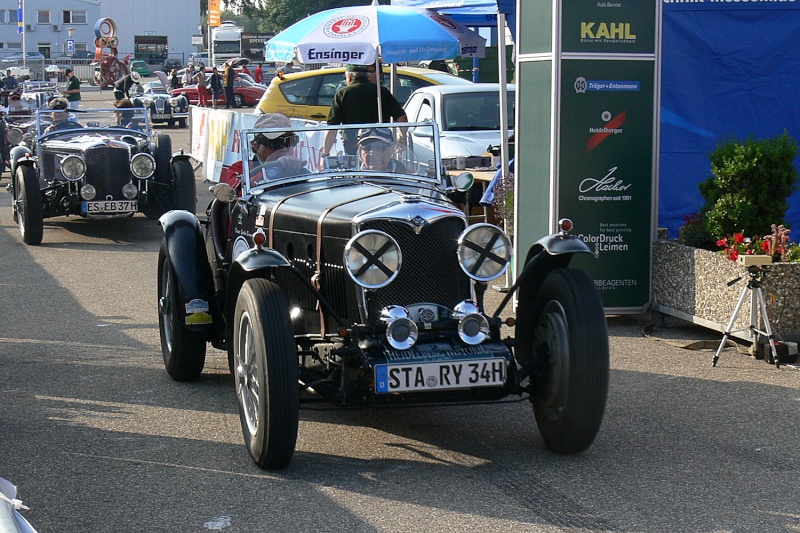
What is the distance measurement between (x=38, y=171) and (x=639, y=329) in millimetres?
8536

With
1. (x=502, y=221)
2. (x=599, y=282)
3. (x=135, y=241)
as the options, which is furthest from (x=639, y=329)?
(x=135, y=241)

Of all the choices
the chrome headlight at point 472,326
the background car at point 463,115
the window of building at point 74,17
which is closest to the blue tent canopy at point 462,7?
the background car at point 463,115

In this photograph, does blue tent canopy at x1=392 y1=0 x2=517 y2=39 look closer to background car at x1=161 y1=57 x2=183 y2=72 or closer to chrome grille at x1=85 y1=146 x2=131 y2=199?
chrome grille at x1=85 y1=146 x2=131 y2=199

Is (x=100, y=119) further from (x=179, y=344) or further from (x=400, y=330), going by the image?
(x=400, y=330)

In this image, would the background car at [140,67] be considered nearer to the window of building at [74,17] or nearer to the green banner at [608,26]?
the window of building at [74,17]

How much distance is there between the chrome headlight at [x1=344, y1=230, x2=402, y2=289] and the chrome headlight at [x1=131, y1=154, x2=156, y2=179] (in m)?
8.66

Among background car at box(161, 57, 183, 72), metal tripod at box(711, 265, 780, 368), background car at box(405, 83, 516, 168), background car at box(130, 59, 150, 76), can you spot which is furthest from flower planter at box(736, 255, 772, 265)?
background car at box(161, 57, 183, 72)

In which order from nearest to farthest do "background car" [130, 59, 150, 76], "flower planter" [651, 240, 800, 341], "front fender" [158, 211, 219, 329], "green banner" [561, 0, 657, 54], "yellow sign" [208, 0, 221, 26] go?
1. "front fender" [158, 211, 219, 329]
2. "flower planter" [651, 240, 800, 341]
3. "green banner" [561, 0, 657, 54]
4. "yellow sign" [208, 0, 221, 26]
5. "background car" [130, 59, 150, 76]

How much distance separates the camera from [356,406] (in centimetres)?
504

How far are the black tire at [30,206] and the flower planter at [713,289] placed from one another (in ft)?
24.5

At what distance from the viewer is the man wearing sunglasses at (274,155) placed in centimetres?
636

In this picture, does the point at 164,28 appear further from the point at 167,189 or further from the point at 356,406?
the point at 356,406

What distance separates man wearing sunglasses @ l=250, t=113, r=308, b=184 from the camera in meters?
6.36

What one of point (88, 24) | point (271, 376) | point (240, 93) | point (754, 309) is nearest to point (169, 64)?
point (88, 24)
